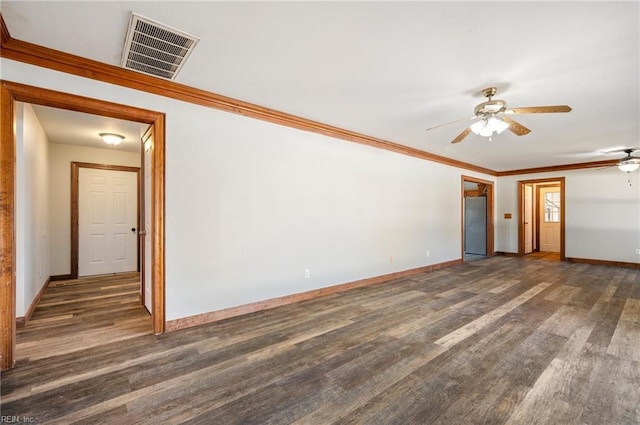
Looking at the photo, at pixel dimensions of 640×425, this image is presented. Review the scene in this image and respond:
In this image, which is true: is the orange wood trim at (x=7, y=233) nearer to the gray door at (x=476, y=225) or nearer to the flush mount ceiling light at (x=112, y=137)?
the flush mount ceiling light at (x=112, y=137)

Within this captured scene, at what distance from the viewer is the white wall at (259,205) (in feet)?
9.45

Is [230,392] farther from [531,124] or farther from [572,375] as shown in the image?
[531,124]

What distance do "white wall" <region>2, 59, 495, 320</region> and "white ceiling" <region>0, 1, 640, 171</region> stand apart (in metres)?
0.39

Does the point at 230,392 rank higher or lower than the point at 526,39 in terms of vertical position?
lower

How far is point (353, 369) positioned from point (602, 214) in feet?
26.5

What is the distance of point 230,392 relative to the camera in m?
1.90

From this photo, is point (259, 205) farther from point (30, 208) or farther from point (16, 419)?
point (30, 208)

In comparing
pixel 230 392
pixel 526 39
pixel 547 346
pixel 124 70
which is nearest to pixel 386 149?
pixel 526 39

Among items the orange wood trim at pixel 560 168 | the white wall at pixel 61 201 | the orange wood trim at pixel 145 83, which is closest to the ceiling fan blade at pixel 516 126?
the orange wood trim at pixel 145 83

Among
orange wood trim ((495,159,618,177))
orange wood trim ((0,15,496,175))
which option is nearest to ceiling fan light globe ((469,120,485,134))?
orange wood trim ((0,15,496,175))

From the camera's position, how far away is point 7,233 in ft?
6.91

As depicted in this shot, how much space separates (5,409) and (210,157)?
2.37 metres

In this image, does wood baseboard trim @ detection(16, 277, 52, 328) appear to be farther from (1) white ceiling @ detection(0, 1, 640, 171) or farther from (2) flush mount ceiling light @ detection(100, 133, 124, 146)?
(1) white ceiling @ detection(0, 1, 640, 171)

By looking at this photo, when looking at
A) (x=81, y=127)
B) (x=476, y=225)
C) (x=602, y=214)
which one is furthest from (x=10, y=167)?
(x=602, y=214)
